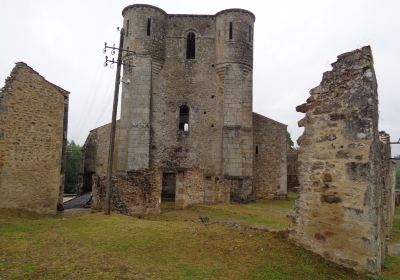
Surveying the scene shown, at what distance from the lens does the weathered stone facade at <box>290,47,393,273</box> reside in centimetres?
700

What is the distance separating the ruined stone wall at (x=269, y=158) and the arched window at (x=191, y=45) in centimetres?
674

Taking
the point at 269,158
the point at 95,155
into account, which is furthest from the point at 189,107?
the point at 95,155

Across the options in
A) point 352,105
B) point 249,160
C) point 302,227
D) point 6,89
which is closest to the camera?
point 352,105

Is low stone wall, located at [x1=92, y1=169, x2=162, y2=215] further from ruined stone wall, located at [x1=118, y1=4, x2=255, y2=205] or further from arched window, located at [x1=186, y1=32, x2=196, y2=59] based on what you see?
arched window, located at [x1=186, y1=32, x2=196, y2=59]

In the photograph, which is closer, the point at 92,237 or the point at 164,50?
the point at 92,237

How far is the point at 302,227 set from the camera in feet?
26.1

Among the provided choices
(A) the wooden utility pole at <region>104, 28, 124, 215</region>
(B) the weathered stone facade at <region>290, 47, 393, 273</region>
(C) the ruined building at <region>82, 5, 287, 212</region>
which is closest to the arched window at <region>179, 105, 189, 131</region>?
(C) the ruined building at <region>82, 5, 287, 212</region>

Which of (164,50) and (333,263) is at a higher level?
(164,50)

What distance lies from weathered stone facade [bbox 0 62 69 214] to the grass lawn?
304cm

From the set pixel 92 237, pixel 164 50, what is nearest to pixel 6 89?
pixel 92 237

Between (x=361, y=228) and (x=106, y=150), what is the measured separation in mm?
24510

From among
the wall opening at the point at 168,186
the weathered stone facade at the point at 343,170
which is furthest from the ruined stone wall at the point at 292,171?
the weathered stone facade at the point at 343,170

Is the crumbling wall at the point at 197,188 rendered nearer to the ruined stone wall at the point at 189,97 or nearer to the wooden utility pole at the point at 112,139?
the ruined stone wall at the point at 189,97

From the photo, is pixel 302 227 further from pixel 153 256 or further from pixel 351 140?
pixel 153 256
